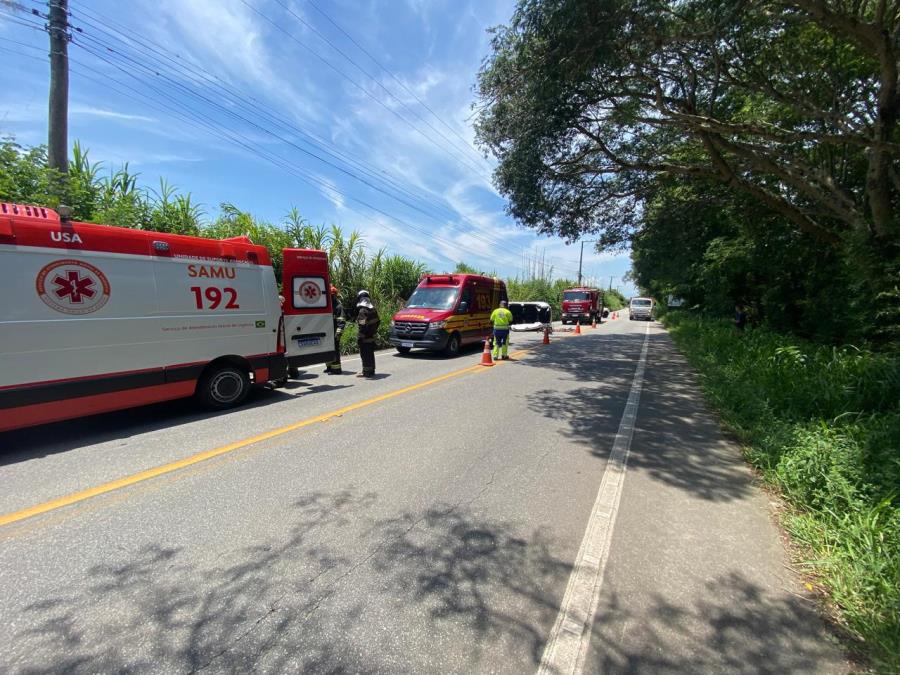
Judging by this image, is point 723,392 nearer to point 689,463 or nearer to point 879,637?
point 689,463

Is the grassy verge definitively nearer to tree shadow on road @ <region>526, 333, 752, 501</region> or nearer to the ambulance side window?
tree shadow on road @ <region>526, 333, 752, 501</region>

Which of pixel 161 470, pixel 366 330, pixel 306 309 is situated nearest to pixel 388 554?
pixel 161 470

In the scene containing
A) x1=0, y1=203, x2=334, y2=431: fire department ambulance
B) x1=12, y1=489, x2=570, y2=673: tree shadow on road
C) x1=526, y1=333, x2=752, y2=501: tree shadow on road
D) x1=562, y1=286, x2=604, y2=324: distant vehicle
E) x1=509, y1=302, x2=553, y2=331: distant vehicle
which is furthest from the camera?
x1=562, y1=286, x2=604, y2=324: distant vehicle

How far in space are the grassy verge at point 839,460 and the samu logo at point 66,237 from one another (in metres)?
7.26

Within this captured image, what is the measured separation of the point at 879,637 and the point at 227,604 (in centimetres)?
333

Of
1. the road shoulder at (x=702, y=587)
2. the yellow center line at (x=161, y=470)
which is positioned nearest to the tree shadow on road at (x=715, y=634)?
the road shoulder at (x=702, y=587)

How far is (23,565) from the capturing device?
2529mm

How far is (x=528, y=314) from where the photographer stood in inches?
901

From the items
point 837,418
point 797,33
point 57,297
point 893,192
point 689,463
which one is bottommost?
point 689,463

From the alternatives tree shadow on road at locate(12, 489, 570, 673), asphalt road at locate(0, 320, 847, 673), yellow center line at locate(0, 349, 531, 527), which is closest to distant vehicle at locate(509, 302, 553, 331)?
yellow center line at locate(0, 349, 531, 527)

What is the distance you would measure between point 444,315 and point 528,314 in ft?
40.3

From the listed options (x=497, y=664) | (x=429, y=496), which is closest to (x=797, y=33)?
(x=429, y=496)

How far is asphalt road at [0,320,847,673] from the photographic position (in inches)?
78.3

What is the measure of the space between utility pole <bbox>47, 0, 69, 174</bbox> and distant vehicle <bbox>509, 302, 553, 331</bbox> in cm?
1795
